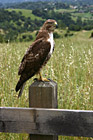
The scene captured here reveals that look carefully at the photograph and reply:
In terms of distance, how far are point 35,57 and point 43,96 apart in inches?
26.8

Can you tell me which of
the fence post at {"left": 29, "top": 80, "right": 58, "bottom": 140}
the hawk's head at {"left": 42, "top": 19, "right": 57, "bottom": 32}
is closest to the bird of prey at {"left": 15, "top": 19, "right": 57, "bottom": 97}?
the hawk's head at {"left": 42, "top": 19, "right": 57, "bottom": 32}

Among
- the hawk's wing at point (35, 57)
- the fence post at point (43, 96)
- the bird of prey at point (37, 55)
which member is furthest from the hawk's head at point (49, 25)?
the fence post at point (43, 96)

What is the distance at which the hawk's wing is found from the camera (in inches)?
110

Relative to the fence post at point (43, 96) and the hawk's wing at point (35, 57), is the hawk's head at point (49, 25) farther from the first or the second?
the fence post at point (43, 96)

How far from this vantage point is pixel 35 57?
282 cm

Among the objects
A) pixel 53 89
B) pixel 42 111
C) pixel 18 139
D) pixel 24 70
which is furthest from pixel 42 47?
pixel 18 139

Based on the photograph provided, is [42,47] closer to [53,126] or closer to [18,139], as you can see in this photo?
[53,126]

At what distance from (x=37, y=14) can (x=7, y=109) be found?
165 m

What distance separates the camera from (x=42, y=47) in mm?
2830

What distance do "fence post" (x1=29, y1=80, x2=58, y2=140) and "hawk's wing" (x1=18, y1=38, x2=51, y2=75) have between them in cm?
49

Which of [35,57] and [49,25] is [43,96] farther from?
[49,25]

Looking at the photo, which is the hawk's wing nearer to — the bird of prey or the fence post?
the bird of prey

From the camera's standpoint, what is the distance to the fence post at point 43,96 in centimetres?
229

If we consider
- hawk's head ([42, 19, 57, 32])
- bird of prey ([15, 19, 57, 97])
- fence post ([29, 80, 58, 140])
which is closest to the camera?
fence post ([29, 80, 58, 140])
